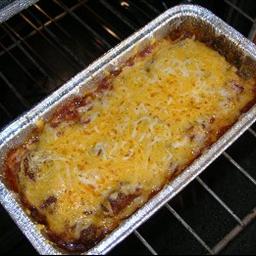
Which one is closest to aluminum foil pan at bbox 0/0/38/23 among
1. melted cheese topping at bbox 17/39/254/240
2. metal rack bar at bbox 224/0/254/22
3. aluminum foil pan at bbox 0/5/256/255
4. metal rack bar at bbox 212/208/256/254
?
aluminum foil pan at bbox 0/5/256/255

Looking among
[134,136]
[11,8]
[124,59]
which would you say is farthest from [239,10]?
[11,8]

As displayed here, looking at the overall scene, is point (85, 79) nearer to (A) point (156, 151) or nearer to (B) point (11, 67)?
(A) point (156, 151)

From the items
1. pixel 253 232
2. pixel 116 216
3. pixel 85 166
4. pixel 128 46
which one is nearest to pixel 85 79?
pixel 128 46

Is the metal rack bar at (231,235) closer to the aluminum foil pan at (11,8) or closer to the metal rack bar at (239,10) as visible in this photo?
the metal rack bar at (239,10)

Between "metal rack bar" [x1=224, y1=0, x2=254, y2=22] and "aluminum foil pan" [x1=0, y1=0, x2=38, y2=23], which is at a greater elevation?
"metal rack bar" [x1=224, y1=0, x2=254, y2=22]

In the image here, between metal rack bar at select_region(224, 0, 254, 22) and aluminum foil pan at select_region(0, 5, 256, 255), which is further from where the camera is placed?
metal rack bar at select_region(224, 0, 254, 22)

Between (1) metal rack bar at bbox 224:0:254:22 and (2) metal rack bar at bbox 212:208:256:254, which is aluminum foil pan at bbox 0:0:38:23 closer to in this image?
(1) metal rack bar at bbox 224:0:254:22
